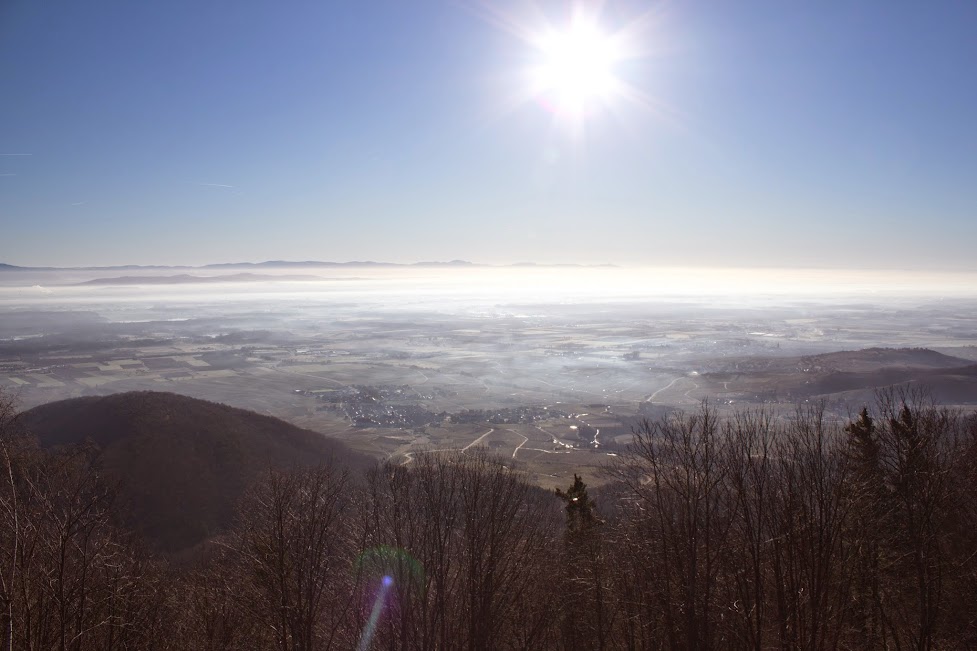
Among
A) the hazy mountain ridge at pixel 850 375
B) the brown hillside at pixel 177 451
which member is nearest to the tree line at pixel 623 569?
the brown hillside at pixel 177 451

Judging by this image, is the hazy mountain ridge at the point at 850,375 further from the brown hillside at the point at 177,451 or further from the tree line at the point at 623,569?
the tree line at the point at 623,569

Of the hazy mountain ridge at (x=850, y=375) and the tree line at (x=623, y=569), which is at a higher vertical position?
the tree line at (x=623, y=569)

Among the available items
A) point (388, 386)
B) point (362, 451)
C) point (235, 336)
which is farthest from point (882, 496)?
point (235, 336)

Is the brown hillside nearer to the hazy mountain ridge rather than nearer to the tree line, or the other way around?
the tree line

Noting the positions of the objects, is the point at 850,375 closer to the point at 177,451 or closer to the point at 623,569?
the point at 623,569

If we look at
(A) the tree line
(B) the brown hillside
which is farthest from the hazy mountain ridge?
(A) the tree line

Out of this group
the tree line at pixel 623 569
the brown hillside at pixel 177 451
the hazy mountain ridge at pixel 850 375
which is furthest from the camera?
the hazy mountain ridge at pixel 850 375

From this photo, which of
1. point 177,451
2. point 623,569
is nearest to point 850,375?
point 623,569
